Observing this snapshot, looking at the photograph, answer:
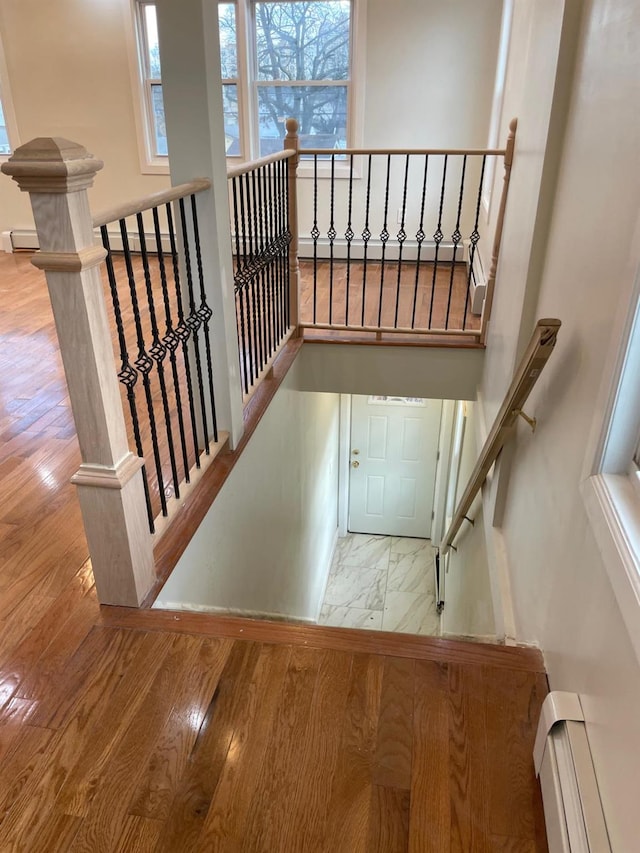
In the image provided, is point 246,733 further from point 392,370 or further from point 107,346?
point 392,370

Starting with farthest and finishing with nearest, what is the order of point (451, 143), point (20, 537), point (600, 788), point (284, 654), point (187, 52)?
point (451, 143)
point (20, 537)
point (187, 52)
point (284, 654)
point (600, 788)

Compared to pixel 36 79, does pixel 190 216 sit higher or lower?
lower

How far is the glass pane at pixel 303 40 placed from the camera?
16.0 ft

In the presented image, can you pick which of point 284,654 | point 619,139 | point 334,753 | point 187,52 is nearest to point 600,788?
point 334,753

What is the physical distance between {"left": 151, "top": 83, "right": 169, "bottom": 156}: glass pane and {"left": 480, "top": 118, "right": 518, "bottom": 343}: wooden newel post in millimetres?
3254

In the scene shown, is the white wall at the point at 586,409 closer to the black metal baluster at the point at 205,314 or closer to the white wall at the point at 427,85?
the black metal baluster at the point at 205,314

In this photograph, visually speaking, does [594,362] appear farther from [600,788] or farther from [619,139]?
[600,788]

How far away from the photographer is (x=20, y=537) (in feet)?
6.68

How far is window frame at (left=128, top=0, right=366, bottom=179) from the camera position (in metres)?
4.87

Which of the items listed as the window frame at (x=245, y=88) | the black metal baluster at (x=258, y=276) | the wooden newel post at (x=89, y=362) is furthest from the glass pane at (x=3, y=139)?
the wooden newel post at (x=89, y=362)

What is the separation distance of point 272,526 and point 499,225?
2011 millimetres

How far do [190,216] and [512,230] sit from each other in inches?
60.1

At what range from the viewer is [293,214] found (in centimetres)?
338

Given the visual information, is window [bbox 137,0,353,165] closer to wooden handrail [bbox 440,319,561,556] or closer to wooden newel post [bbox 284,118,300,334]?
wooden newel post [bbox 284,118,300,334]
